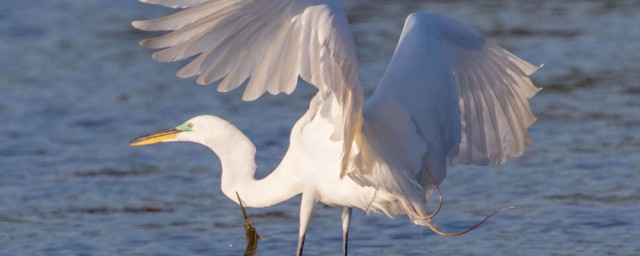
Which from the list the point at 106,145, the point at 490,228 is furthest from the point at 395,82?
the point at 106,145

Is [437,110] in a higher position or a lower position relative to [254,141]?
higher

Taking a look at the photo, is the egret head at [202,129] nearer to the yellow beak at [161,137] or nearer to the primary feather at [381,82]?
the yellow beak at [161,137]

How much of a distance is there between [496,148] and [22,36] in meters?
6.83

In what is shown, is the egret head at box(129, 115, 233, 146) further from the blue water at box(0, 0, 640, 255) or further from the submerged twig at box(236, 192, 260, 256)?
the blue water at box(0, 0, 640, 255)

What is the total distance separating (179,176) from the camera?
8.53m

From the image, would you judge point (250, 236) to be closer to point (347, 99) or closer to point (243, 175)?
point (243, 175)

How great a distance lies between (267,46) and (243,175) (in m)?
1.46

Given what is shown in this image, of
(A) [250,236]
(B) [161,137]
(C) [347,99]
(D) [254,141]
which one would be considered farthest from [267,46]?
(D) [254,141]

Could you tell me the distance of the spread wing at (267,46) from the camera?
5.07m

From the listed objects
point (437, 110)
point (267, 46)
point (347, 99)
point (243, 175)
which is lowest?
point (243, 175)

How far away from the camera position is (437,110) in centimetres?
591

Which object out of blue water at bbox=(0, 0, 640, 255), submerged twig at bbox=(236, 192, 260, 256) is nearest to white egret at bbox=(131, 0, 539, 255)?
submerged twig at bbox=(236, 192, 260, 256)

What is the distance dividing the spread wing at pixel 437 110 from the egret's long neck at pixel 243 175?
0.74 m

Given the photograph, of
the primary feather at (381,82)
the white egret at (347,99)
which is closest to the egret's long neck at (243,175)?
the white egret at (347,99)
